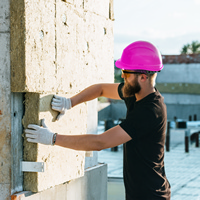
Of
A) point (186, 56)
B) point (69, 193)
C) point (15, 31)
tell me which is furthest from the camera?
point (186, 56)

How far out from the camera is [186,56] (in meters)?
23.3

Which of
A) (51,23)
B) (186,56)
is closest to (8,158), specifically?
(51,23)

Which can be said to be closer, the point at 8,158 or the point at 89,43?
the point at 8,158

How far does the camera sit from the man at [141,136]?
2871 millimetres

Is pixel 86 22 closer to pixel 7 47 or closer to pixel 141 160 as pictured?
pixel 7 47

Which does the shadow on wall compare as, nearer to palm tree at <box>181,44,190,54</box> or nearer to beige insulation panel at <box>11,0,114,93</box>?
beige insulation panel at <box>11,0,114,93</box>

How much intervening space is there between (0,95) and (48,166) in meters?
0.77

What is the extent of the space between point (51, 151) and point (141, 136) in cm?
93

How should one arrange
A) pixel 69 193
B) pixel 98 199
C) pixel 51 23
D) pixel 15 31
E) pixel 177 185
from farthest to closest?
pixel 177 185
pixel 98 199
pixel 69 193
pixel 51 23
pixel 15 31

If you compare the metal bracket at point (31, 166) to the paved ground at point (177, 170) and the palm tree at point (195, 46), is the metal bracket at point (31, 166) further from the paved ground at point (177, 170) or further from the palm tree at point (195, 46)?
the palm tree at point (195, 46)

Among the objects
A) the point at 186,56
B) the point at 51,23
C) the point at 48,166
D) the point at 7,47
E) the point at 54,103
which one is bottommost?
the point at 48,166

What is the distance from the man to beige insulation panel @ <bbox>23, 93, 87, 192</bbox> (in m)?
0.15

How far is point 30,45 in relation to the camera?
303 cm

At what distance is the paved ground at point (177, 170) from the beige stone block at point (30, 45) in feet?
10.3
